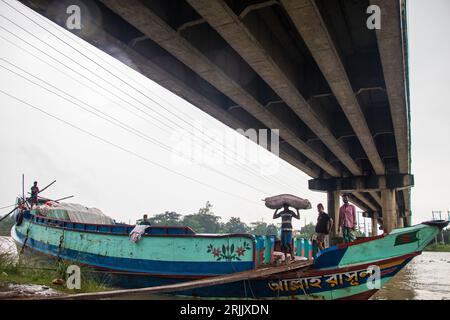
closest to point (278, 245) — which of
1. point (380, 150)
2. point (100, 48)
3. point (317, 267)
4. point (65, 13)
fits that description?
point (317, 267)

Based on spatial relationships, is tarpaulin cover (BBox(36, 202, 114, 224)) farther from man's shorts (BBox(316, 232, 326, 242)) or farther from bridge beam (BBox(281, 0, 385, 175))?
bridge beam (BBox(281, 0, 385, 175))

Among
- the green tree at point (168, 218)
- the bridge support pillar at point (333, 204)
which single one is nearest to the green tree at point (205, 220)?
the green tree at point (168, 218)

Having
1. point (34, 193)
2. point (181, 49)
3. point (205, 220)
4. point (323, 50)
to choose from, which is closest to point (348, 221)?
point (323, 50)

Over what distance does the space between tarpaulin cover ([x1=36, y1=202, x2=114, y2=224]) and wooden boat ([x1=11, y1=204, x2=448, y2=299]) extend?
1.45 meters

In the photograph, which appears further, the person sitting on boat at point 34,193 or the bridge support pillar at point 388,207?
the bridge support pillar at point 388,207

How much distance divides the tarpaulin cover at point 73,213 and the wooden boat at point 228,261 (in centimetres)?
145

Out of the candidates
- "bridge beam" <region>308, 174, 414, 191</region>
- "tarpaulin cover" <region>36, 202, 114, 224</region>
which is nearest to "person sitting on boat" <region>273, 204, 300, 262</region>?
"tarpaulin cover" <region>36, 202, 114, 224</region>

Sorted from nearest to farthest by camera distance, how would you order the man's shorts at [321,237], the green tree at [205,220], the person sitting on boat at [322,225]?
the person sitting on boat at [322,225] → the man's shorts at [321,237] → the green tree at [205,220]

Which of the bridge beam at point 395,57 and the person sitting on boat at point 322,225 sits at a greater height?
the bridge beam at point 395,57

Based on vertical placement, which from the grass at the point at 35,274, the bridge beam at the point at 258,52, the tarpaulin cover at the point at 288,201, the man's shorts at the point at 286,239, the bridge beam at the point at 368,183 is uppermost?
the bridge beam at the point at 258,52

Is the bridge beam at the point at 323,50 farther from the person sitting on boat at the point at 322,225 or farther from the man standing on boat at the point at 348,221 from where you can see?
the person sitting on boat at the point at 322,225

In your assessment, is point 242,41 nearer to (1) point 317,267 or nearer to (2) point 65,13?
(2) point 65,13

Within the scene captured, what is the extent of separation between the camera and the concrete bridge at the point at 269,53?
7.10 metres
